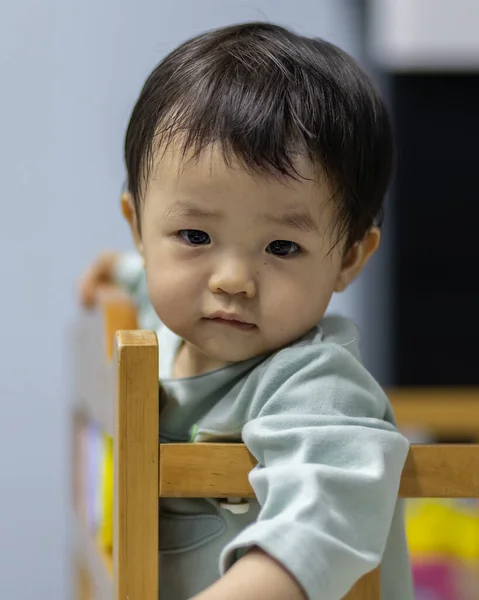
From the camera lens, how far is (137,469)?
66 centimetres

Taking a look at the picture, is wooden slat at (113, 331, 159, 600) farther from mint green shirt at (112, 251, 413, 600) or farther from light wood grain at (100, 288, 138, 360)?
light wood grain at (100, 288, 138, 360)

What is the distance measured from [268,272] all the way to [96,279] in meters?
0.57

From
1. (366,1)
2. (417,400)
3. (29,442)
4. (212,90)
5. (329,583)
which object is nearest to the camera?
(329,583)

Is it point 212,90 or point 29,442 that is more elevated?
point 212,90

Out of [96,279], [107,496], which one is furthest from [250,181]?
[96,279]

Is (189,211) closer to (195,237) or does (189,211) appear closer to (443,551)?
(195,237)

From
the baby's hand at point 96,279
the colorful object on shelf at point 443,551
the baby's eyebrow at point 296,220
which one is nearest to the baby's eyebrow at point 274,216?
the baby's eyebrow at point 296,220

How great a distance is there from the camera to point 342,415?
65cm

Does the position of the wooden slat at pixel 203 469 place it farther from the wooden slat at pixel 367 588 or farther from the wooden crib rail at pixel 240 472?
the wooden slat at pixel 367 588

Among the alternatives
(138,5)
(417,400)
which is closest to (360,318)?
(417,400)

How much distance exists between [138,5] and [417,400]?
0.95 meters

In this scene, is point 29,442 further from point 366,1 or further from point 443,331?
point 366,1

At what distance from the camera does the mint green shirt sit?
0.59m

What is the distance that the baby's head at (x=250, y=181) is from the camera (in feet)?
2.20
